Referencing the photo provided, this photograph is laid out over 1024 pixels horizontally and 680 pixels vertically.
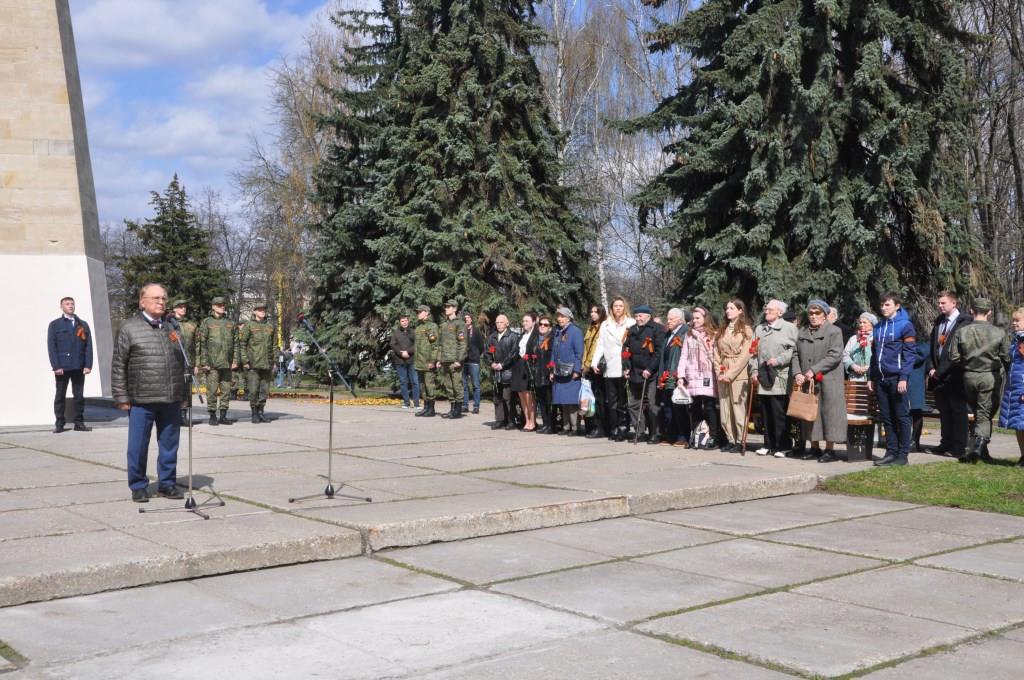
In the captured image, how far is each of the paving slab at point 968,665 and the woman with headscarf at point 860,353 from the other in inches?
293

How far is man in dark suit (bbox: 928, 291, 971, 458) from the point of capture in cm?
1246

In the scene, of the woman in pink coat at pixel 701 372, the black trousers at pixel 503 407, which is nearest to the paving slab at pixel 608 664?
the woman in pink coat at pixel 701 372

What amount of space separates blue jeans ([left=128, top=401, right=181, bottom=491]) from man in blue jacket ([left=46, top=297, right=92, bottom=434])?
6814 mm

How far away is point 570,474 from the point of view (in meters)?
10.8

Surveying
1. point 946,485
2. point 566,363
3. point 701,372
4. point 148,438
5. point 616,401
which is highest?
point 566,363

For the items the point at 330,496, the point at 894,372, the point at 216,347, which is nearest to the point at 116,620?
the point at 330,496

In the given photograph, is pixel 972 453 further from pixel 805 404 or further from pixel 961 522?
pixel 961 522

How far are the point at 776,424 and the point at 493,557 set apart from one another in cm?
641

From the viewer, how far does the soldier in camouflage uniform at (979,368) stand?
11859 millimetres

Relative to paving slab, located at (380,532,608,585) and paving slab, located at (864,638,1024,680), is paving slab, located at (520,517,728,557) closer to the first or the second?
paving slab, located at (380,532,608,585)

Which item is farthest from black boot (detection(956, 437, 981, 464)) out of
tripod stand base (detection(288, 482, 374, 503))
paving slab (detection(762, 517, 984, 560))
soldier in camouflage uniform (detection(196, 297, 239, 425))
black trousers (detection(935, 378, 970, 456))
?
soldier in camouflage uniform (detection(196, 297, 239, 425))

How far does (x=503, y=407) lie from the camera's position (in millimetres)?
16594

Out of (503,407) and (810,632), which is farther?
(503,407)

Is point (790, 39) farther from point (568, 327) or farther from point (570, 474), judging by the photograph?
point (570, 474)
